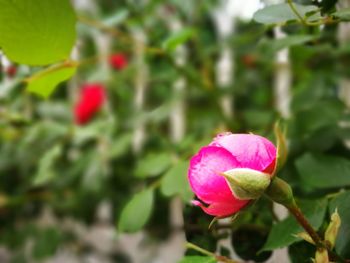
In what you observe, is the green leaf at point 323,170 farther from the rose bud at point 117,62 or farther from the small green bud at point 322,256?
the rose bud at point 117,62

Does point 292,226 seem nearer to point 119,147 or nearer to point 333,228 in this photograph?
point 333,228

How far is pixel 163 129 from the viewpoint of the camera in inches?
49.1

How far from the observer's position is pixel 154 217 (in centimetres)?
97

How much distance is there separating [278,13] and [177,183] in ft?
0.73

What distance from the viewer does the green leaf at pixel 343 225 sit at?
0.99ft

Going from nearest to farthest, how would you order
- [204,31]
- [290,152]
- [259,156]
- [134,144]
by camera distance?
[259,156] → [290,152] → [134,144] → [204,31]

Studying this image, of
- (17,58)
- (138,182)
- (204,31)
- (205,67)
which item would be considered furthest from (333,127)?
(204,31)

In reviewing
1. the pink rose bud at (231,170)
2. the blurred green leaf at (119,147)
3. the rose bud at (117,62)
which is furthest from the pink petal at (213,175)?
the rose bud at (117,62)

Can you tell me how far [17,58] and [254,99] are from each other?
85cm

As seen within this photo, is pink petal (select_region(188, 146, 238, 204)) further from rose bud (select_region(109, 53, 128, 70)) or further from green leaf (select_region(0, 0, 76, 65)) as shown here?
rose bud (select_region(109, 53, 128, 70))

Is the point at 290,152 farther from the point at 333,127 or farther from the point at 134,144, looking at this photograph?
the point at 134,144

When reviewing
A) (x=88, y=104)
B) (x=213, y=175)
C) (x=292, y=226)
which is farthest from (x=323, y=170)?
(x=88, y=104)

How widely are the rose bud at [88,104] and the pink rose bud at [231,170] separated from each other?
75 centimetres

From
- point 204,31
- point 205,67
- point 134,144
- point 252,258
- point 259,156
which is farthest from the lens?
point 204,31
